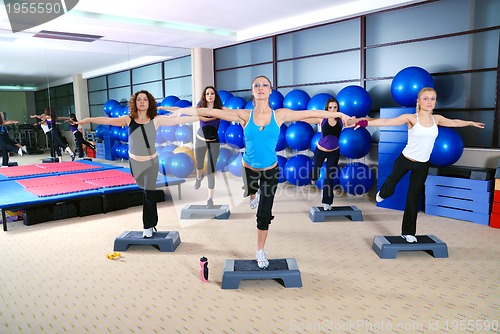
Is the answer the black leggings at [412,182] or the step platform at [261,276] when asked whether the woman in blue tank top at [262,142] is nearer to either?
the step platform at [261,276]

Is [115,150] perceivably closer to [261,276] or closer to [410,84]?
[410,84]

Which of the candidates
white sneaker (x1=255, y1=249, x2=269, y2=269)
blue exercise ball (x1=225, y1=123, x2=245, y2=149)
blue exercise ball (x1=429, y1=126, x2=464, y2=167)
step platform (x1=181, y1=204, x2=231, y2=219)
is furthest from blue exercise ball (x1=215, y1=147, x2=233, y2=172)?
white sneaker (x1=255, y1=249, x2=269, y2=269)

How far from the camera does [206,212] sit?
4938 mm

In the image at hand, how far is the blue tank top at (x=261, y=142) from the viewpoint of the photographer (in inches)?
115

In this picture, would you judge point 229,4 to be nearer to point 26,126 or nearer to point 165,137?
point 165,137

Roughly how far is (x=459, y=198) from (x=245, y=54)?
17.2 feet

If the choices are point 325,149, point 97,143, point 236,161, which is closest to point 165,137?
point 97,143

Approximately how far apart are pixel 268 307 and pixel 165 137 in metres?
6.21

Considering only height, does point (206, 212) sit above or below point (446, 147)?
below

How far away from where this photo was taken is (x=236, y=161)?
22.9 ft

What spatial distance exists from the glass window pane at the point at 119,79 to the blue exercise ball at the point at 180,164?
2395 mm

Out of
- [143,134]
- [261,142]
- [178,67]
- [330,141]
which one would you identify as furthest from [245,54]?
[261,142]

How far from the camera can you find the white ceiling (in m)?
5.88

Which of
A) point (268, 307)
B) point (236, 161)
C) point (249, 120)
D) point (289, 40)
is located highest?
point (289, 40)
